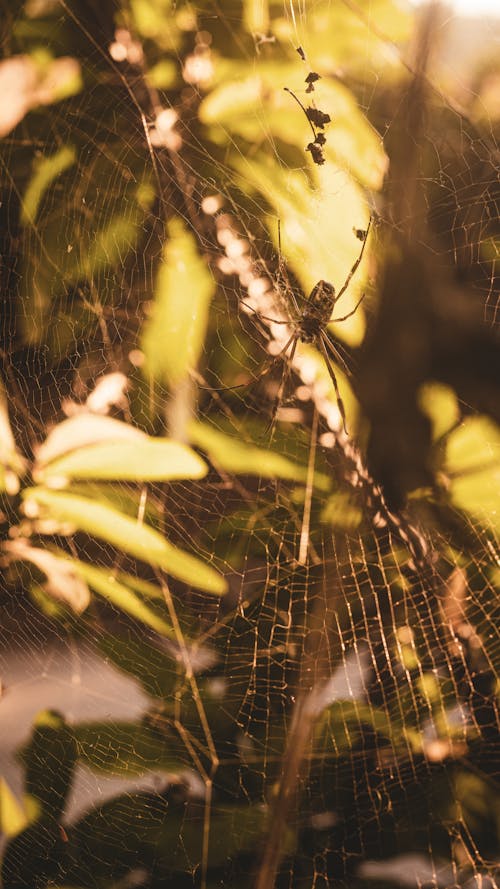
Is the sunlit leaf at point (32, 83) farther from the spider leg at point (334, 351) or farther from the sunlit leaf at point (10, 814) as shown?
the sunlit leaf at point (10, 814)

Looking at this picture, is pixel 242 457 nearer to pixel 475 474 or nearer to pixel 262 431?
pixel 262 431

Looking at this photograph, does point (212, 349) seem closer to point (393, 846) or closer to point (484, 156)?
point (484, 156)

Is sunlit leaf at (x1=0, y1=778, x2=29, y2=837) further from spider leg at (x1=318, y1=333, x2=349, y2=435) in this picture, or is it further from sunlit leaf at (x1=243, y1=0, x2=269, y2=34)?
sunlit leaf at (x1=243, y1=0, x2=269, y2=34)

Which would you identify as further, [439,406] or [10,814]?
[10,814]

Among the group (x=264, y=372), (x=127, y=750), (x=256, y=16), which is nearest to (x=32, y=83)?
(x=256, y=16)

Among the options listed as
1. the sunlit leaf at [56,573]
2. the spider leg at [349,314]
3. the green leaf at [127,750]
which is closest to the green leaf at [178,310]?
the spider leg at [349,314]

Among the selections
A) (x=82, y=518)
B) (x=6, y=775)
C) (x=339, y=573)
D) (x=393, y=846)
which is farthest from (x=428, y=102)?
(x=6, y=775)

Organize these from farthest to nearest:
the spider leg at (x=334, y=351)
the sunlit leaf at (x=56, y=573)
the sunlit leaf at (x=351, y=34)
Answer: the sunlit leaf at (x=56, y=573) → the spider leg at (x=334, y=351) → the sunlit leaf at (x=351, y=34)
